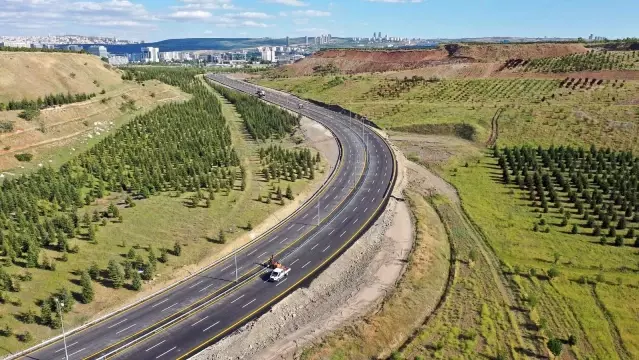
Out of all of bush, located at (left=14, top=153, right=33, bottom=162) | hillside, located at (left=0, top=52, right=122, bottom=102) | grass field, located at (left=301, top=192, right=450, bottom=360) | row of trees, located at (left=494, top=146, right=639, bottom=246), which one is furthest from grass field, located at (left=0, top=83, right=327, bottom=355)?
hillside, located at (left=0, top=52, right=122, bottom=102)

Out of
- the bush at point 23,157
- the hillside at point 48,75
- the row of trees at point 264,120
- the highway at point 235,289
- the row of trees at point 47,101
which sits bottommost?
the highway at point 235,289

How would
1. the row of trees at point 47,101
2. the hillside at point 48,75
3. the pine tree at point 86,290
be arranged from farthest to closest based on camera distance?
the hillside at point 48,75, the row of trees at point 47,101, the pine tree at point 86,290

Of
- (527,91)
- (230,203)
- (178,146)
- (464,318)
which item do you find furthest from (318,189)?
(527,91)

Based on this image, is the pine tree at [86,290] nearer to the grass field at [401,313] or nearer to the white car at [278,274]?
the white car at [278,274]

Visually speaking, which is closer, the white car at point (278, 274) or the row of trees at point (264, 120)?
the white car at point (278, 274)

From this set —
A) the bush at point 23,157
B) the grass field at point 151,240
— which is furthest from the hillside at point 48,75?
the grass field at point 151,240

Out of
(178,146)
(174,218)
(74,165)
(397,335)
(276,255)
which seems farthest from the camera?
(178,146)

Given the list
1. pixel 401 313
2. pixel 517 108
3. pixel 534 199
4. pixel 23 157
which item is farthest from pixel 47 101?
→ pixel 517 108

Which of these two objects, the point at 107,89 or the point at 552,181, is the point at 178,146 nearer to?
the point at 107,89

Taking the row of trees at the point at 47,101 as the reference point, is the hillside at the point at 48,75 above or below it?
above
